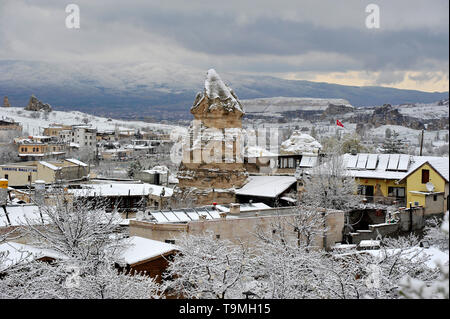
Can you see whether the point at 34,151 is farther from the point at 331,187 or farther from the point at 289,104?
the point at 331,187

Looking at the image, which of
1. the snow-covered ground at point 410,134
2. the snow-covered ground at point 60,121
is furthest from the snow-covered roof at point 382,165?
the snow-covered ground at point 60,121

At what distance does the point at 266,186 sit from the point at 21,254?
22.8 meters

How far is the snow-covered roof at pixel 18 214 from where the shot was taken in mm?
24125

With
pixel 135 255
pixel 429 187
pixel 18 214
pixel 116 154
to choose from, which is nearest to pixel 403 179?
pixel 429 187

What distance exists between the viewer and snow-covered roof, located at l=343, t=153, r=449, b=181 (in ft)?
120

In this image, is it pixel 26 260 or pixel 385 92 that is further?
pixel 385 92

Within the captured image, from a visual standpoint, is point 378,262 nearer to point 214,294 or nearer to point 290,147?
point 214,294

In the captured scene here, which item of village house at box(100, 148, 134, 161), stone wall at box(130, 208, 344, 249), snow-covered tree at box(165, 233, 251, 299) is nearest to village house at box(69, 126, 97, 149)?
village house at box(100, 148, 134, 161)

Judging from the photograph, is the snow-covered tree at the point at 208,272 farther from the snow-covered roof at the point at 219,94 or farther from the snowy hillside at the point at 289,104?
the snowy hillside at the point at 289,104

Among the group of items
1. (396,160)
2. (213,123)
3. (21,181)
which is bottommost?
(21,181)

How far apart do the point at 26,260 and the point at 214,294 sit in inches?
284

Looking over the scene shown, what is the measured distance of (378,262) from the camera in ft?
58.4

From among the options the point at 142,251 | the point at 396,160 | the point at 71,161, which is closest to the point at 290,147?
the point at 71,161
